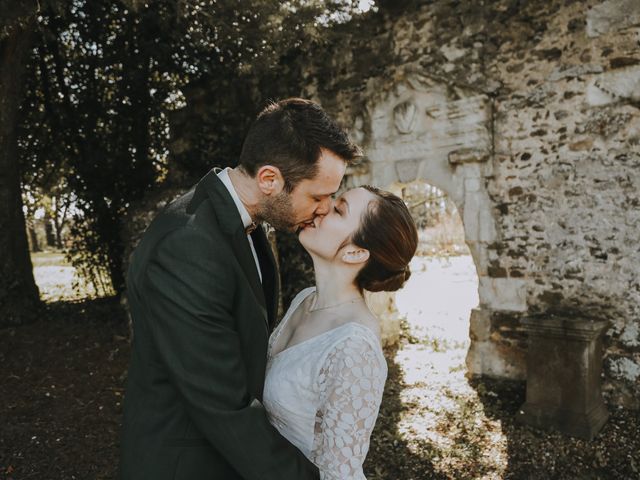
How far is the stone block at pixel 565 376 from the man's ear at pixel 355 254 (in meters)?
3.54

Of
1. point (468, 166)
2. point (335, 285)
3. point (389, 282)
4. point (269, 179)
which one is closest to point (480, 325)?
Answer: point (468, 166)

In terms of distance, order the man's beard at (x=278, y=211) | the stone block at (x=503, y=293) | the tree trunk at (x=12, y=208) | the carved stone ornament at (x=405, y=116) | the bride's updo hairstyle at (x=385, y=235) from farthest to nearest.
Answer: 1. the tree trunk at (x=12, y=208)
2. the carved stone ornament at (x=405, y=116)
3. the stone block at (x=503, y=293)
4. the bride's updo hairstyle at (x=385, y=235)
5. the man's beard at (x=278, y=211)

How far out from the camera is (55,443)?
4.30 m

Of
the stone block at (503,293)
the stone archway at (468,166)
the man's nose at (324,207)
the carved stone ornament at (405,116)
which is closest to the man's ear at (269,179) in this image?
the man's nose at (324,207)

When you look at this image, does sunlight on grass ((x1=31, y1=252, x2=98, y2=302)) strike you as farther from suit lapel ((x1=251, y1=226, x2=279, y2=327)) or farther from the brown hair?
A: the brown hair

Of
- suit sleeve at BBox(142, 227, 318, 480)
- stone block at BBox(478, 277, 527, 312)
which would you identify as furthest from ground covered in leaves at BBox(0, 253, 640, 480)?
suit sleeve at BBox(142, 227, 318, 480)

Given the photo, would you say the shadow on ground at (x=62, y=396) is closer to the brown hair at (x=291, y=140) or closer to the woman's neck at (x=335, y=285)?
the woman's neck at (x=335, y=285)

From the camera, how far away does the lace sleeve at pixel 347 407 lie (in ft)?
5.61

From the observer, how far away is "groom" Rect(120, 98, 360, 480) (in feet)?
4.80

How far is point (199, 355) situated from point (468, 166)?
16.7ft

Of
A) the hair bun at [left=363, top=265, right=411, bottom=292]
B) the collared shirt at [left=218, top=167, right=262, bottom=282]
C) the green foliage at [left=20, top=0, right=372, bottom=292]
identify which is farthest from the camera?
the green foliage at [left=20, top=0, right=372, bottom=292]

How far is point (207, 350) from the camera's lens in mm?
1449

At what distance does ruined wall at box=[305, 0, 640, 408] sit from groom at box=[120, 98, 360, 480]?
14.0 ft

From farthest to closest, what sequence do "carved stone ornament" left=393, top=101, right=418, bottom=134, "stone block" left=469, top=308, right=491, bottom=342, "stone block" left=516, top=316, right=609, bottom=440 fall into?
"carved stone ornament" left=393, top=101, right=418, bottom=134 < "stone block" left=469, top=308, right=491, bottom=342 < "stone block" left=516, top=316, right=609, bottom=440
